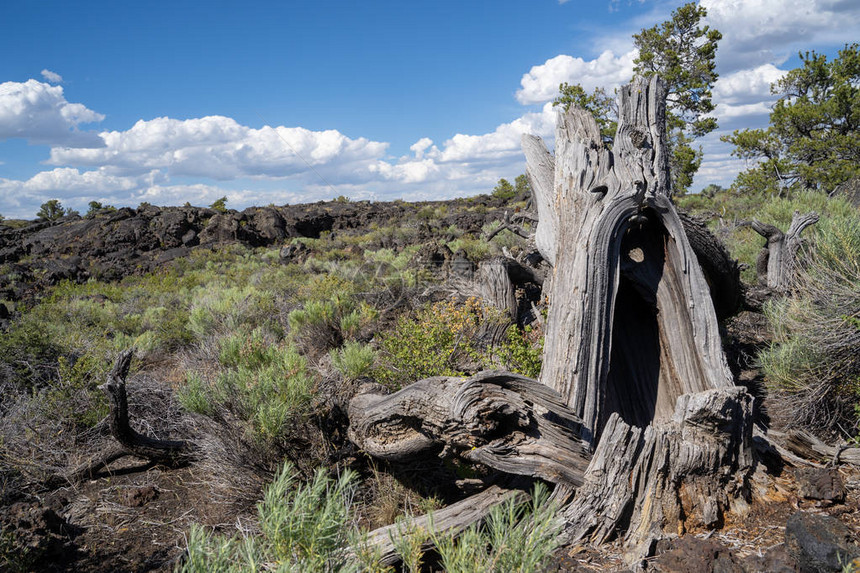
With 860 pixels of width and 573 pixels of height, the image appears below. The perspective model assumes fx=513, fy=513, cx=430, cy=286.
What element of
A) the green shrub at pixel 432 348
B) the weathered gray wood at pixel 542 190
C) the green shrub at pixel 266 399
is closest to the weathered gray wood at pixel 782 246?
the weathered gray wood at pixel 542 190

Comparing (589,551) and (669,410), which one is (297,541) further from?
(669,410)

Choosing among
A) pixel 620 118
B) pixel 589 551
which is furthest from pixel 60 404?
pixel 620 118

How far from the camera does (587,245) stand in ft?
12.3

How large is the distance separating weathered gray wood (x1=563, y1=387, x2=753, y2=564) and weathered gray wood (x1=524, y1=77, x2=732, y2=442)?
0.31 m

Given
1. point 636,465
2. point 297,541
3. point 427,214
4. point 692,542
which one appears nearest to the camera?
point 297,541

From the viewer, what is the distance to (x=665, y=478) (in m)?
3.09

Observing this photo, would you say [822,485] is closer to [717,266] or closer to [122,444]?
[717,266]

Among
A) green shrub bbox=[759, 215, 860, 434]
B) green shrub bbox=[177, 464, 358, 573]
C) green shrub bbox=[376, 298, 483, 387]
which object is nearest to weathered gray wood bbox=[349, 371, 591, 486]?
green shrub bbox=[177, 464, 358, 573]

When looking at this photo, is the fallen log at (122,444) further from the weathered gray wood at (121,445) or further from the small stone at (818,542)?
the small stone at (818,542)

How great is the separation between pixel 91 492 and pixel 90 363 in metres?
1.84

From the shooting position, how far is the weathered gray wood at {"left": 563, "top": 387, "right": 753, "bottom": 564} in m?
3.00

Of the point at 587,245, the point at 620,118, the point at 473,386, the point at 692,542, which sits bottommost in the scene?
the point at 692,542

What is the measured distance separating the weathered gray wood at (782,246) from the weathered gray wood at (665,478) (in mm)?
3828

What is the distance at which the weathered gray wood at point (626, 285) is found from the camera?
140 inches
